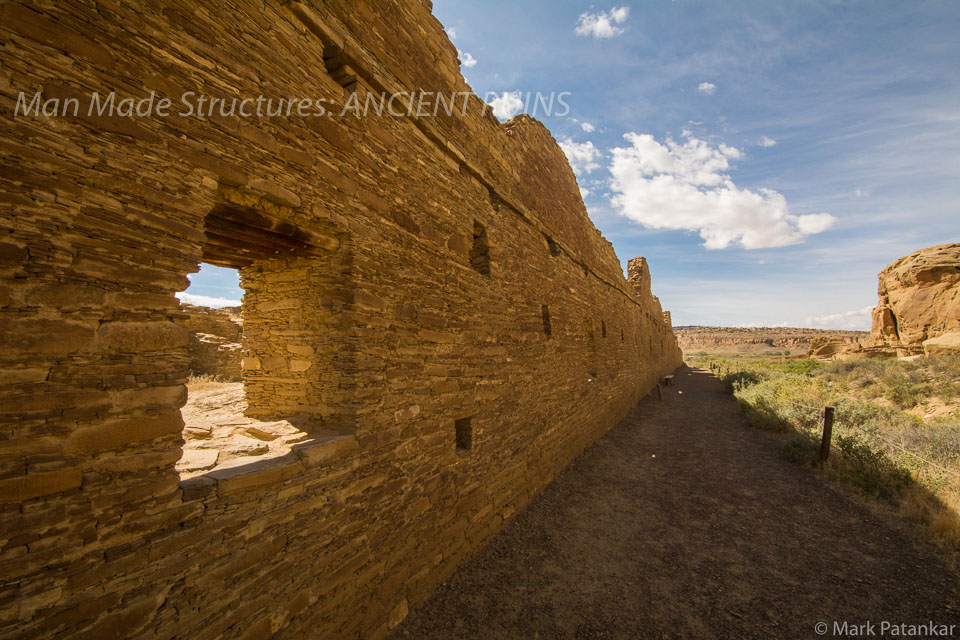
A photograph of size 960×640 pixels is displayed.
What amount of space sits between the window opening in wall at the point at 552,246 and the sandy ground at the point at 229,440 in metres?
5.64

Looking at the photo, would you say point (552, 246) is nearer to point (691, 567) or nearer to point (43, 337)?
point (691, 567)

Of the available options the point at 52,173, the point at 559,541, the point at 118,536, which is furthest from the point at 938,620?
the point at 52,173

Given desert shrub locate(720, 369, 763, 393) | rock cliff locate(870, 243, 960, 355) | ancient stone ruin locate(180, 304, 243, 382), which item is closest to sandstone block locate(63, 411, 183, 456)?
ancient stone ruin locate(180, 304, 243, 382)

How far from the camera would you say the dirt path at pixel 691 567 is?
3461 mm

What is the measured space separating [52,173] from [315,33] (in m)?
2.25

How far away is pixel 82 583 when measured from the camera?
1.66 metres

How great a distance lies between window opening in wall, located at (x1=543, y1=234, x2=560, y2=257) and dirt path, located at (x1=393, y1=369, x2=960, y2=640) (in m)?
4.16

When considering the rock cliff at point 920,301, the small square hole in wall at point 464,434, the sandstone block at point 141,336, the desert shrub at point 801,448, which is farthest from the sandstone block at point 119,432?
the rock cliff at point 920,301

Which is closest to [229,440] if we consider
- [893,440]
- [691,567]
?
[691,567]

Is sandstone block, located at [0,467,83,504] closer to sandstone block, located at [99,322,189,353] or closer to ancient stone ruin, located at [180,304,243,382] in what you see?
sandstone block, located at [99,322,189,353]

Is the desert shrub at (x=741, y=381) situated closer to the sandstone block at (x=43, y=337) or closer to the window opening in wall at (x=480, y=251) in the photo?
the window opening in wall at (x=480, y=251)

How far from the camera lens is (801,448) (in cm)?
749

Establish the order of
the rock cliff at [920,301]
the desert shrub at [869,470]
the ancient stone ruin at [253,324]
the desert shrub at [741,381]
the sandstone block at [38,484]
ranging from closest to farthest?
the sandstone block at [38,484] < the ancient stone ruin at [253,324] < the desert shrub at [869,470] < the desert shrub at [741,381] < the rock cliff at [920,301]

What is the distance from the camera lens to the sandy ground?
236cm
